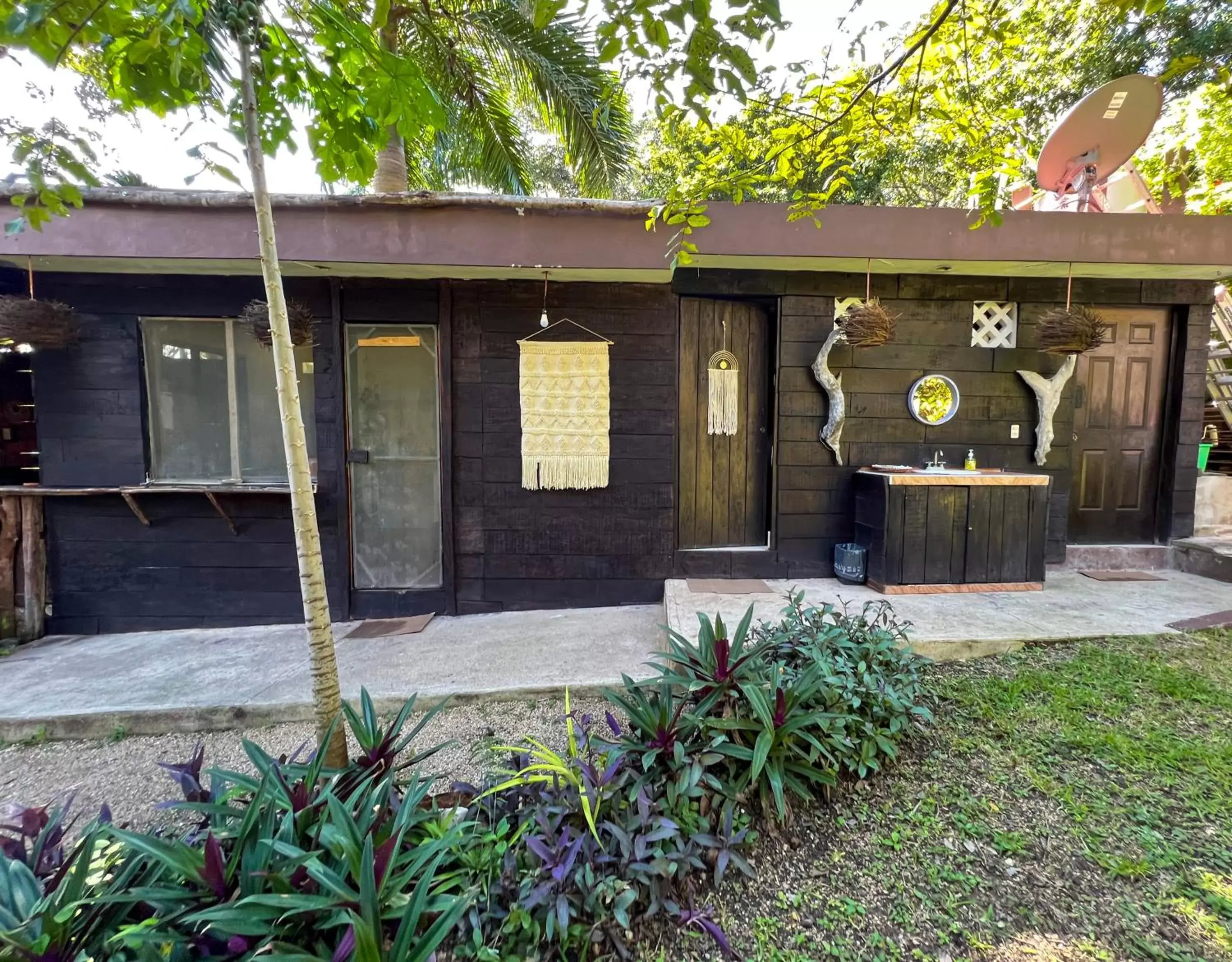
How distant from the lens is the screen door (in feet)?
11.8

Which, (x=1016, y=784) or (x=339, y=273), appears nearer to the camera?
(x=1016, y=784)

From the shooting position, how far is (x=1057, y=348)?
11.0 feet

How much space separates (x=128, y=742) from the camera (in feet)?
7.59

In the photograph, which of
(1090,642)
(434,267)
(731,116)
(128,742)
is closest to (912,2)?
(731,116)

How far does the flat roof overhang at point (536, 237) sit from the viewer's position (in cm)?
282

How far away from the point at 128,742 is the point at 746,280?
4.22 m

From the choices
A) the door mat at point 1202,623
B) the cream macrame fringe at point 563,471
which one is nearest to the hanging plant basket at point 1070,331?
the door mat at point 1202,623

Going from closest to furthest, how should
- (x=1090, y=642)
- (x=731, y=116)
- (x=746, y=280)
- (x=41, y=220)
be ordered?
(x=41, y=220), (x=731, y=116), (x=1090, y=642), (x=746, y=280)

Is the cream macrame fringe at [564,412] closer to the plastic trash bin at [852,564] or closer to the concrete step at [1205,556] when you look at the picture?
the plastic trash bin at [852,564]

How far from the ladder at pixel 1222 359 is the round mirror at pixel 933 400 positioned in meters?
2.61

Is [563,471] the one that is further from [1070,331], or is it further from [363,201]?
[1070,331]

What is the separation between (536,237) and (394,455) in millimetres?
1777

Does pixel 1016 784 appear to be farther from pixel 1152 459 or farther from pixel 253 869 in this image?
pixel 1152 459

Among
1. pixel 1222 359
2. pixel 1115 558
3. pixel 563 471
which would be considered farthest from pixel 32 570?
pixel 1222 359
